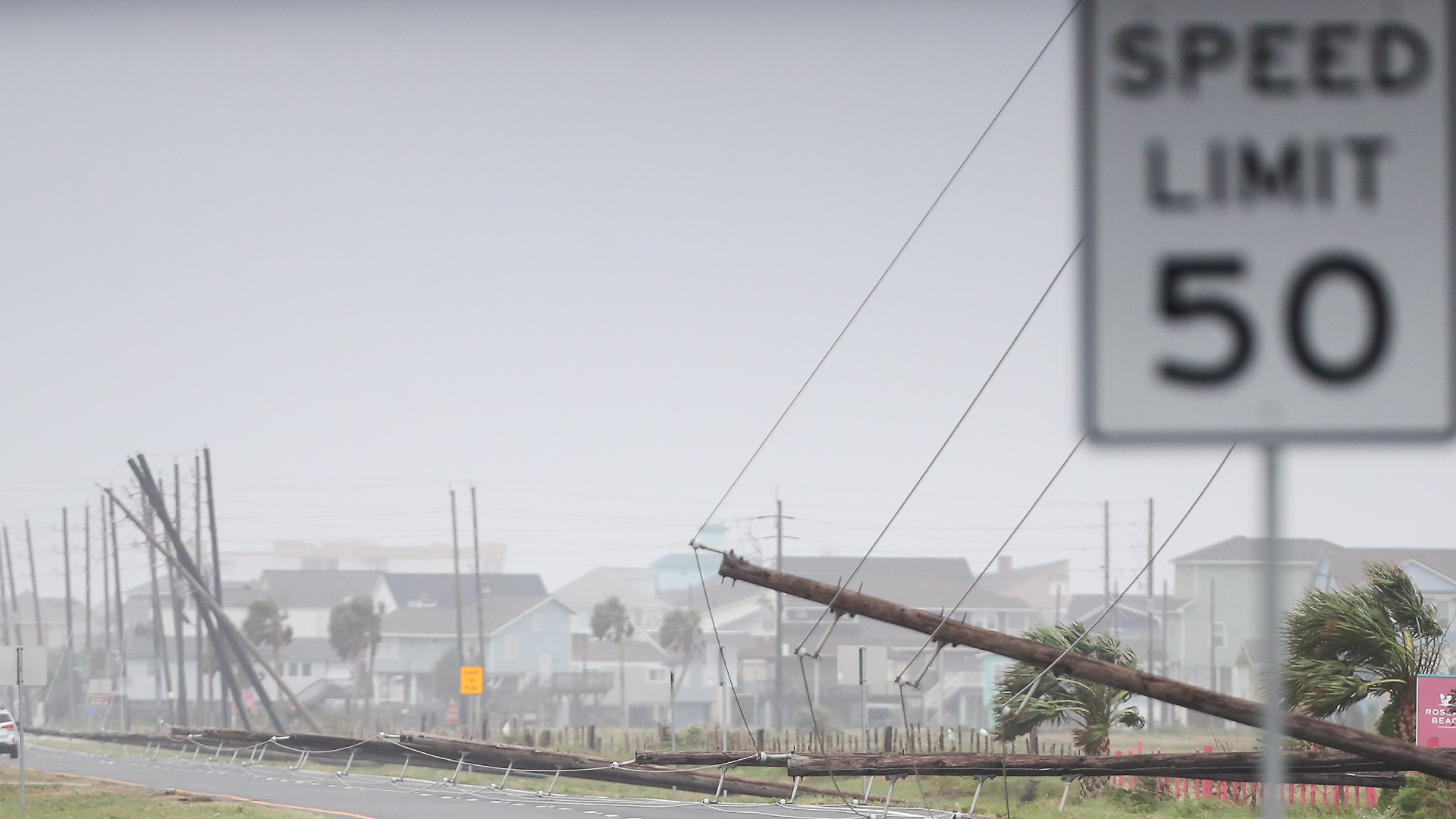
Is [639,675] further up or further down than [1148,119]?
further down

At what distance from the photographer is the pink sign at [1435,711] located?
74.0 feet

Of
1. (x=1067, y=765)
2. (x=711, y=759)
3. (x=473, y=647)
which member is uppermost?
(x=1067, y=765)

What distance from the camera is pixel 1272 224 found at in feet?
9.18

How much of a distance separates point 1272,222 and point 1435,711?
22.6 meters

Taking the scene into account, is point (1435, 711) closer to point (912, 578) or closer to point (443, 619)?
point (912, 578)

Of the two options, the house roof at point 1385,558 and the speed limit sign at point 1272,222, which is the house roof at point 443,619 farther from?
the speed limit sign at point 1272,222

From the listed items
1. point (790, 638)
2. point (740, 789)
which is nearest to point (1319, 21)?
point (740, 789)

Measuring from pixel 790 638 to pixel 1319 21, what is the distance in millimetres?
118158

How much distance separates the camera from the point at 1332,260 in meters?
2.81

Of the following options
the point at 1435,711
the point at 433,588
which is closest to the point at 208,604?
the point at 1435,711

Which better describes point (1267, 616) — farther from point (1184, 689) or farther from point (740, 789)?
point (740, 789)

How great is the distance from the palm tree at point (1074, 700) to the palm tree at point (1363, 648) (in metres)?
2.96

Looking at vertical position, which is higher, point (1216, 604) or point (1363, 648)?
point (1363, 648)

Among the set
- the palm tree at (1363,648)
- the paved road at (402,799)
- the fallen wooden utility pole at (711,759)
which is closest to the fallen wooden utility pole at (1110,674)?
the fallen wooden utility pole at (711,759)
